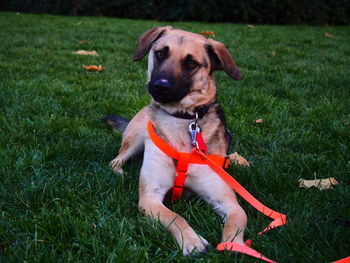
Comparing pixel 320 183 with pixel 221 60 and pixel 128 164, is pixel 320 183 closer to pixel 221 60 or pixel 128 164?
pixel 221 60

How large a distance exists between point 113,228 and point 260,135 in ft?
7.22

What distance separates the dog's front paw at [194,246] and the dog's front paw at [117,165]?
3.67ft

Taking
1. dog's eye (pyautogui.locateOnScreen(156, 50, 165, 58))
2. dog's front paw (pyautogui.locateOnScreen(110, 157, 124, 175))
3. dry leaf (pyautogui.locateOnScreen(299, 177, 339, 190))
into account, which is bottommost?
dog's front paw (pyautogui.locateOnScreen(110, 157, 124, 175))

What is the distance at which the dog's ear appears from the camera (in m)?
3.02

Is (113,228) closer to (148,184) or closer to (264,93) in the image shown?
(148,184)

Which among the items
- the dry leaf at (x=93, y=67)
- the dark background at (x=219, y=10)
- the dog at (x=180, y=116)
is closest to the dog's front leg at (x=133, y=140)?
the dog at (x=180, y=116)

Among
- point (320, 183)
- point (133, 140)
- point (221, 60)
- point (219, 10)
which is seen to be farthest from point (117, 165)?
point (219, 10)

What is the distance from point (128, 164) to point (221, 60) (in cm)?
118

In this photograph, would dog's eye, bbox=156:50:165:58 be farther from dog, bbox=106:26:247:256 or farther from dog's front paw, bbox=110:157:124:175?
dog's front paw, bbox=110:157:124:175

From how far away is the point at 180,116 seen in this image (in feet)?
9.68

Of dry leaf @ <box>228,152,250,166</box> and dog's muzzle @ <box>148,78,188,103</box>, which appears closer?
dog's muzzle @ <box>148,78,188,103</box>

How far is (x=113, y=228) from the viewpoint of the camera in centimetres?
215

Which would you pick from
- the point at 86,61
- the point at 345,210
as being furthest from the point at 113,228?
the point at 86,61

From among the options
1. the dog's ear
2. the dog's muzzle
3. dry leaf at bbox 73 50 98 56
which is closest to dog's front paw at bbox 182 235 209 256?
the dog's muzzle
